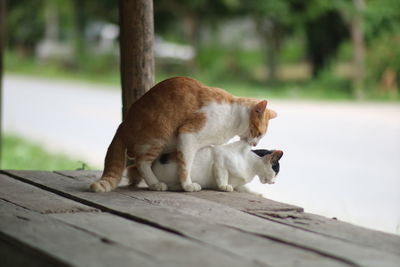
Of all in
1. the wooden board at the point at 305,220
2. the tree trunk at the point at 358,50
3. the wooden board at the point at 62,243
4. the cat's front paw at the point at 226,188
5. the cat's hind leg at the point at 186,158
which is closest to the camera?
the wooden board at the point at 62,243

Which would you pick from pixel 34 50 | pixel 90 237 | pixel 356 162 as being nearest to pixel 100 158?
pixel 356 162

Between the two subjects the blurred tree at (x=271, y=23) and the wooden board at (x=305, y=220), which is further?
the blurred tree at (x=271, y=23)

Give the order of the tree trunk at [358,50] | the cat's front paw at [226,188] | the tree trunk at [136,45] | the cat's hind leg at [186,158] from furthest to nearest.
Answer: the tree trunk at [358,50] < the tree trunk at [136,45] < the cat's front paw at [226,188] < the cat's hind leg at [186,158]

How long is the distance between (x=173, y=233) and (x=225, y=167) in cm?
83

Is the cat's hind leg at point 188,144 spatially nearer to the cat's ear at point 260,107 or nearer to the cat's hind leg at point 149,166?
the cat's hind leg at point 149,166

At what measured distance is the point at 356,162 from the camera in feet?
22.7

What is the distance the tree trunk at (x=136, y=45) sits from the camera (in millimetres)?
3305

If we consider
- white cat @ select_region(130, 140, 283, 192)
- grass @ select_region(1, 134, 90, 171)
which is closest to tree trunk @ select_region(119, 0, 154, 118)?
white cat @ select_region(130, 140, 283, 192)

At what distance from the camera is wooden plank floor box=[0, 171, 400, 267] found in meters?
1.80

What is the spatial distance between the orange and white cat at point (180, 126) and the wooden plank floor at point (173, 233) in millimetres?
131

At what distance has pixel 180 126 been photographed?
9.16 feet

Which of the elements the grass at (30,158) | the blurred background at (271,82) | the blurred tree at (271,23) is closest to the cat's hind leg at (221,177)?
the blurred background at (271,82)

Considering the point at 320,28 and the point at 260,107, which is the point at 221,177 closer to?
the point at 260,107

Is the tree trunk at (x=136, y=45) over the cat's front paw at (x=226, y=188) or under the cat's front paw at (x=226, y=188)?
over
